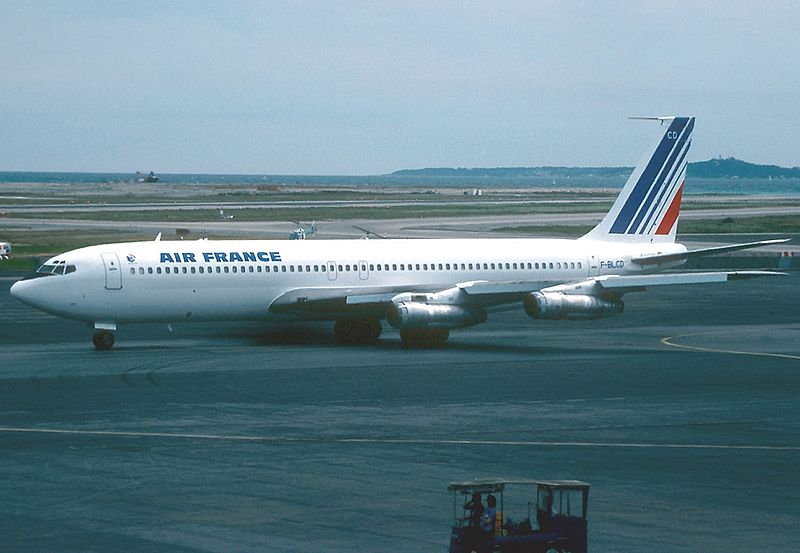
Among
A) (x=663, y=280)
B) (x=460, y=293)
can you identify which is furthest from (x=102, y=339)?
(x=663, y=280)

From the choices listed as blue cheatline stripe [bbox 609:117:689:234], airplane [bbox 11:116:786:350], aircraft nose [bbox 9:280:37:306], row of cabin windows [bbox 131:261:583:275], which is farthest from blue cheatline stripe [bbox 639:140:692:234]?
aircraft nose [bbox 9:280:37:306]

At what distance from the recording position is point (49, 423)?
3659cm

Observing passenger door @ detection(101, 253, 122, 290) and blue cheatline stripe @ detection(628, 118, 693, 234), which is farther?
blue cheatline stripe @ detection(628, 118, 693, 234)

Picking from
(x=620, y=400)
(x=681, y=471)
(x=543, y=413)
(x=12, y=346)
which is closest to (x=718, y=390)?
(x=620, y=400)

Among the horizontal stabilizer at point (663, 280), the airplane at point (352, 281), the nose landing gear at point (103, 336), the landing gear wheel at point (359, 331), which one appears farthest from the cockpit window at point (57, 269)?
the horizontal stabilizer at point (663, 280)

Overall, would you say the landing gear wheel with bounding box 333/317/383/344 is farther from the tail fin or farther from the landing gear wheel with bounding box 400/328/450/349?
the tail fin

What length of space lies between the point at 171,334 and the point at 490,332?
13.8 meters

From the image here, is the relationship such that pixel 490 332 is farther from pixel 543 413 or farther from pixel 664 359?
pixel 543 413

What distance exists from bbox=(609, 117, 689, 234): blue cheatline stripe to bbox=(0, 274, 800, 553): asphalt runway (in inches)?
218

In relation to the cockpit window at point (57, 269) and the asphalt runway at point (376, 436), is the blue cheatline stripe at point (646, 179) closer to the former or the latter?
the asphalt runway at point (376, 436)

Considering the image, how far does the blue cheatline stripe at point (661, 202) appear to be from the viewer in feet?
211

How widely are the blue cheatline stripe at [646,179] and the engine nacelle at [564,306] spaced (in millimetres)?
8434

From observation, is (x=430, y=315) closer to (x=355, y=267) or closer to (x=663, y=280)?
(x=355, y=267)

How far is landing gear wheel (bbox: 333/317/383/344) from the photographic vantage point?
2292 inches
